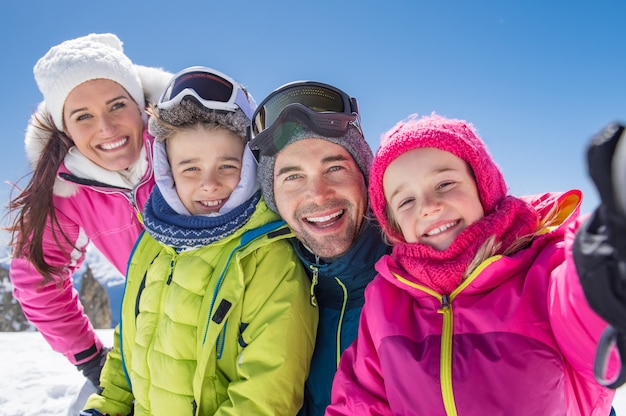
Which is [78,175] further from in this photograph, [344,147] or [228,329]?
[344,147]

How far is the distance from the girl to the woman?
81.5 inches

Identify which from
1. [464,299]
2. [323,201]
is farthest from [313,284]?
[464,299]

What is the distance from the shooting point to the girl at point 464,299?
146 cm

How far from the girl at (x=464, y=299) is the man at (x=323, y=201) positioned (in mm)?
345

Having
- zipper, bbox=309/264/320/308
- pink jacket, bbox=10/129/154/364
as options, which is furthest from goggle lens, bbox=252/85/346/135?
pink jacket, bbox=10/129/154/364

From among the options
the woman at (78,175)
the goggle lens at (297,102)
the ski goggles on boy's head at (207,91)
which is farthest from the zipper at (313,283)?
the woman at (78,175)

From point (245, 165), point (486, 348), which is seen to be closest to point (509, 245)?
point (486, 348)

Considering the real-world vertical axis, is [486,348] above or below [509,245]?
below

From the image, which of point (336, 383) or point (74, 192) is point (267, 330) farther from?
point (74, 192)

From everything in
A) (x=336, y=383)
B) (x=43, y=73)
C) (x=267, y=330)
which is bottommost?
(x=336, y=383)

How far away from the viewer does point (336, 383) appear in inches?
78.9

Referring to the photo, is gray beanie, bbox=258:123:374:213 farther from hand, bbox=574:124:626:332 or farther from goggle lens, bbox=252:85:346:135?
hand, bbox=574:124:626:332

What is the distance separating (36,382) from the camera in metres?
5.11

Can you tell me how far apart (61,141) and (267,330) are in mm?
2477
